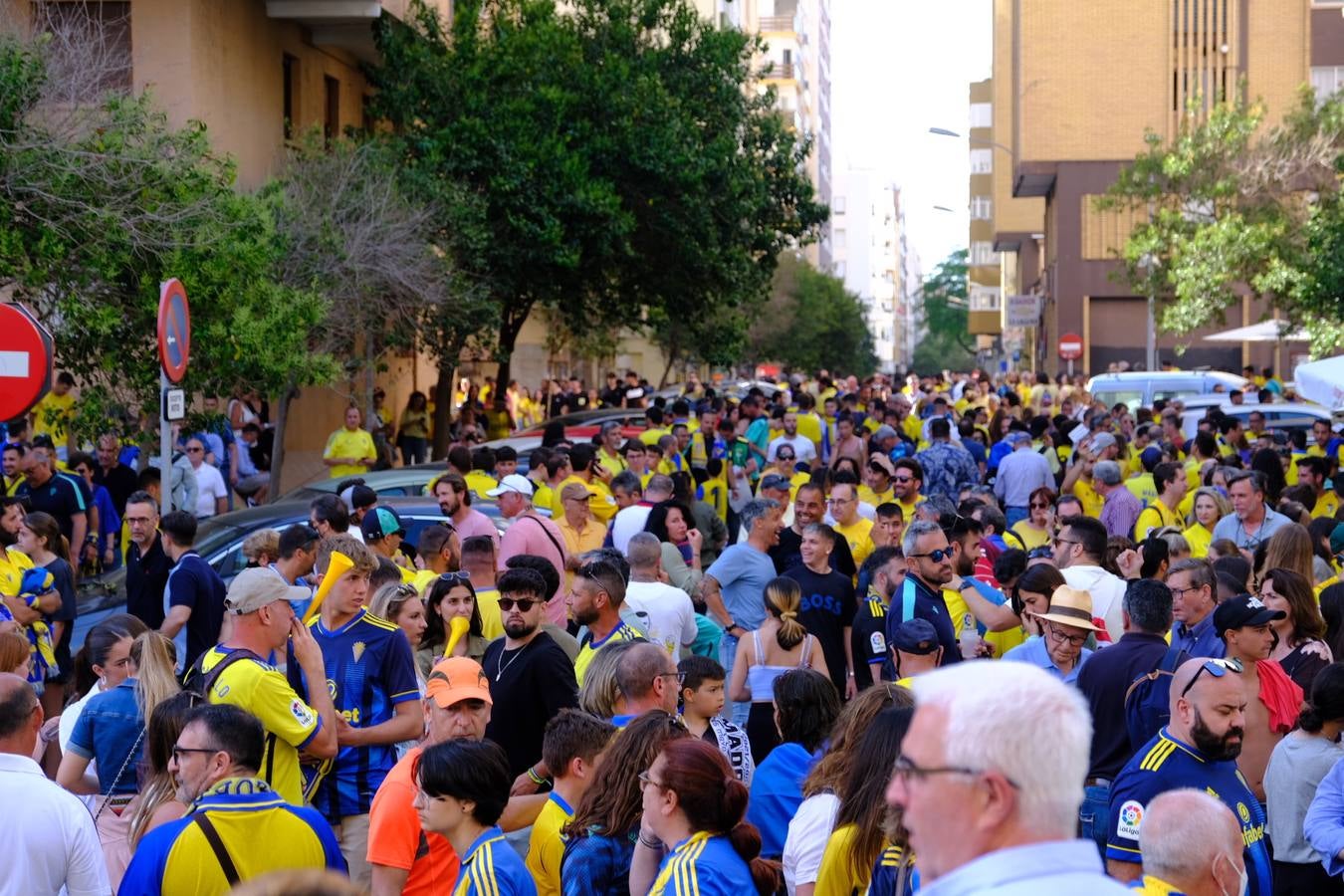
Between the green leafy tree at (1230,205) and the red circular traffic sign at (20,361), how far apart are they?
2602 centimetres

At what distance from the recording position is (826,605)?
31.9 ft

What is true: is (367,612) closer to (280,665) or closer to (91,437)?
(280,665)

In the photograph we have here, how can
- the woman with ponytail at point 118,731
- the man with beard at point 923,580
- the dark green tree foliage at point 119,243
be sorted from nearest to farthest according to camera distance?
the woman with ponytail at point 118,731
the man with beard at point 923,580
the dark green tree foliage at point 119,243

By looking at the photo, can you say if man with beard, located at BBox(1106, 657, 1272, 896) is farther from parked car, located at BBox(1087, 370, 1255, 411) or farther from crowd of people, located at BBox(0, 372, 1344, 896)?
parked car, located at BBox(1087, 370, 1255, 411)

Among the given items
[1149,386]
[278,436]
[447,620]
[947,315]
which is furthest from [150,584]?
[947,315]

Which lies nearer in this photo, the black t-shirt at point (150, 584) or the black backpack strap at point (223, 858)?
the black backpack strap at point (223, 858)

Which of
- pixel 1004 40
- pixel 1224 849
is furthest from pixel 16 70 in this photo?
pixel 1004 40

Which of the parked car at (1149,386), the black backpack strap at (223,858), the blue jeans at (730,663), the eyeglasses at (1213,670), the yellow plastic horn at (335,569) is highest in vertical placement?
the parked car at (1149,386)

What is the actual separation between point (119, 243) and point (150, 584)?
5358 millimetres

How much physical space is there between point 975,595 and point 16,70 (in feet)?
30.8

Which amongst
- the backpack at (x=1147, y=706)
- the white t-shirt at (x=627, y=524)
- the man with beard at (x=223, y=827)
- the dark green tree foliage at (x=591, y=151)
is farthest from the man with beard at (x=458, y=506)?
the dark green tree foliage at (x=591, y=151)

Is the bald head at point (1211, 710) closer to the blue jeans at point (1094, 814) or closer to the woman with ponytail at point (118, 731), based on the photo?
the blue jeans at point (1094, 814)

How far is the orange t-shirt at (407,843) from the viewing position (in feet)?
17.4

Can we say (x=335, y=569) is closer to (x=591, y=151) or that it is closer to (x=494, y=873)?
(x=494, y=873)
